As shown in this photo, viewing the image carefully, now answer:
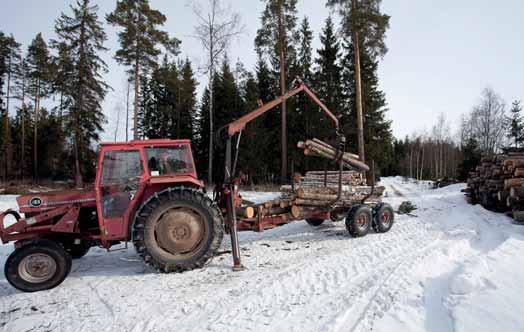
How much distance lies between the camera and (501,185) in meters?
9.95

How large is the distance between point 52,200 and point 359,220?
6345 millimetres

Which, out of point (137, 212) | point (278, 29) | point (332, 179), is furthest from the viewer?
point (278, 29)

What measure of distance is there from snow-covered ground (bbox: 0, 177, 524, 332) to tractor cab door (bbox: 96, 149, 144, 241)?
2.68 ft

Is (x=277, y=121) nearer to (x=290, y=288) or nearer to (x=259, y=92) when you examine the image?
(x=259, y=92)

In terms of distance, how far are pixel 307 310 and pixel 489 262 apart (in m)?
3.18

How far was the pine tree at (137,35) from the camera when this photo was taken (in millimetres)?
→ 18980

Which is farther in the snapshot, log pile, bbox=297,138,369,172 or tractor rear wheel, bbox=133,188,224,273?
log pile, bbox=297,138,369,172

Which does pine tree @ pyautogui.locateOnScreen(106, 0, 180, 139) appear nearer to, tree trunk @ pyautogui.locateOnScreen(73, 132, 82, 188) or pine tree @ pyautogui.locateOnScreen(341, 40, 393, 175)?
tree trunk @ pyautogui.locateOnScreen(73, 132, 82, 188)

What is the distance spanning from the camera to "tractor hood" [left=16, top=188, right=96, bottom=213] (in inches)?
189

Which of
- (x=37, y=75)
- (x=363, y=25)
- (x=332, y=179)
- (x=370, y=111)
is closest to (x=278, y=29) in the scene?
(x=363, y=25)

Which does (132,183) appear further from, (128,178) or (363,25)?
(363,25)

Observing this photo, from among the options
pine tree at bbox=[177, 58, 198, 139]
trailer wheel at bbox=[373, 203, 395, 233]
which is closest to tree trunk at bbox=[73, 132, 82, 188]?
pine tree at bbox=[177, 58, 198, 139]

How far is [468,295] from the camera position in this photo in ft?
11.5

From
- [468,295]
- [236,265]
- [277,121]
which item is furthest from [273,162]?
[468,295]
